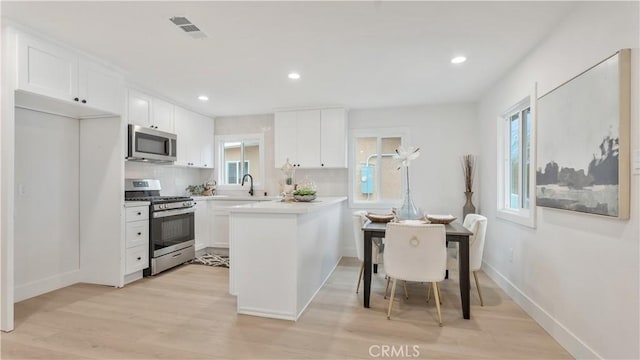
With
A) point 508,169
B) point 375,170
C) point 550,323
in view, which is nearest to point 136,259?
point 375,170

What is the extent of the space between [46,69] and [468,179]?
5.14 metres

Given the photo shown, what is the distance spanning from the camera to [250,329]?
239 cm

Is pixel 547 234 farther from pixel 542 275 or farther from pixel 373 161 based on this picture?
pixel 373 161

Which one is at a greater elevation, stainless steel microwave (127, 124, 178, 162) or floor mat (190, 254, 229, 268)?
stainless steel microwave (127, 124, 178, 162)

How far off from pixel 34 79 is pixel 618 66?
166 inches

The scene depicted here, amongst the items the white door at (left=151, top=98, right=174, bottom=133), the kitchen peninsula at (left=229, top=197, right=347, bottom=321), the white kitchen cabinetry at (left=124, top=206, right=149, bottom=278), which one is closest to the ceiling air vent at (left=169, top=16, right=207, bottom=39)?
the kitchen peninsula at (left=229, top=197, right=347, bottom=321)

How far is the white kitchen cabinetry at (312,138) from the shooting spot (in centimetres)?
471

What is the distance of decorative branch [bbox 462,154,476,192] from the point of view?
445 cm

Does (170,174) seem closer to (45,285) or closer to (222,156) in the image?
(222,156)

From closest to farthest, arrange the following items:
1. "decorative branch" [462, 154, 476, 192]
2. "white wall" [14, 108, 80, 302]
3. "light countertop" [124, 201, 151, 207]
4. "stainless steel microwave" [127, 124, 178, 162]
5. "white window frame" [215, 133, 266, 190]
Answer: "white wall" [14, 108, 80, 302], "light countertop" [124, 201, 151, 207], "stainless steel microwave" [127, 124, 178, 162], "decorative branch" [462, 154, 476, 192], "white window frame" [215, 133, 266, 190]

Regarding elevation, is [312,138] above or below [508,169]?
above

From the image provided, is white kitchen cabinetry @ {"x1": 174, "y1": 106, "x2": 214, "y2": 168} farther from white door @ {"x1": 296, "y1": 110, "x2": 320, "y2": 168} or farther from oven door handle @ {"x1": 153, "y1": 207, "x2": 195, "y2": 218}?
white door @ {"x1": 296, "y1": 110, "x2": 320, "y2": 168}

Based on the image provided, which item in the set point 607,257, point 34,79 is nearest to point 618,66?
point 607,257

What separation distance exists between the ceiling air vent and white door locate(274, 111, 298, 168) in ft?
8.05
